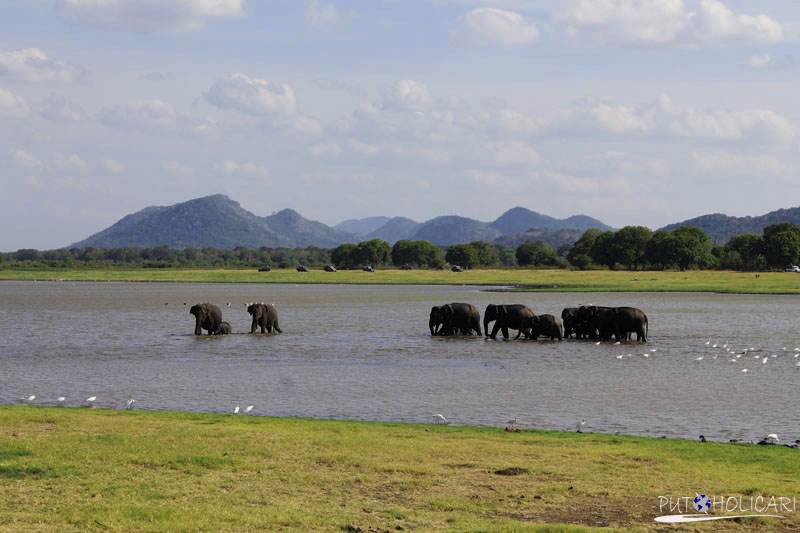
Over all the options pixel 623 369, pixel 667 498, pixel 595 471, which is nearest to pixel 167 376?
pixel 623 369

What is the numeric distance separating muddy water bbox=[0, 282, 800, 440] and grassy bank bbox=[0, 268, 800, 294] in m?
43.5

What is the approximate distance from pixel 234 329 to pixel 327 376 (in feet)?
68.0

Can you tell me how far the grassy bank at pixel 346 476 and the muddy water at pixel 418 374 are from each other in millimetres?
3260

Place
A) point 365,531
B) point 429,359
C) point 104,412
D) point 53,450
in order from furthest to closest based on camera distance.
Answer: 1. point 429,359
2. point 104,412
3. point 53,450
4. point 365,531

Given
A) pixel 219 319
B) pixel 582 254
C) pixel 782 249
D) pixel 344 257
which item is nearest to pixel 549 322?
pixel 219 319

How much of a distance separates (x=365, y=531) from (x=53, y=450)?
21.7 ft

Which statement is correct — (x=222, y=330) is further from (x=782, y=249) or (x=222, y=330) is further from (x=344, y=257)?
(x=344, y=257)

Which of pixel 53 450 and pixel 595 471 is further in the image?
pixel 53 450

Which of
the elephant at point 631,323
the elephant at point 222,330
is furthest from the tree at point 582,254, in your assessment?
the elephant at point 222,330

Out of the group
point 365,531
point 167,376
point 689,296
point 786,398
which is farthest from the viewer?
point 689,296

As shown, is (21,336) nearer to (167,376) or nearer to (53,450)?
(167,376)

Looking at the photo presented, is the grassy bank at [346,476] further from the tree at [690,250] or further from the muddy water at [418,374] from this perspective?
the tree at [690,250]

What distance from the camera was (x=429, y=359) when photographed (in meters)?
32.4

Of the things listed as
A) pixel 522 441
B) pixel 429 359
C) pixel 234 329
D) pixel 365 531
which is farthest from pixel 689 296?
pixel 365 531
